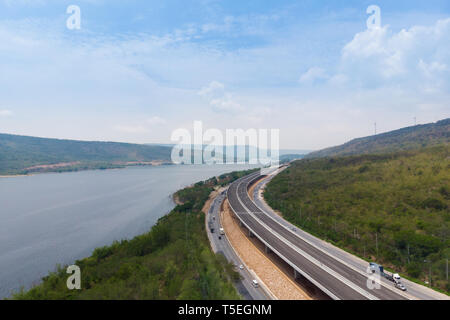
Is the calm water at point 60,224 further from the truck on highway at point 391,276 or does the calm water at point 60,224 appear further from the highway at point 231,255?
the truck on highway at point 391,276

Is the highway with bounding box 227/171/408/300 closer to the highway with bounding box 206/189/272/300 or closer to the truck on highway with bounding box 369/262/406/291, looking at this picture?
the truck on highway with bounding box 369/262/406/291

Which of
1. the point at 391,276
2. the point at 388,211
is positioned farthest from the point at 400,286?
the point at 388,211

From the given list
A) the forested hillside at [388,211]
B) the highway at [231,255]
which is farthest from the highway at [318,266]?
the forested hillside at [388,211]

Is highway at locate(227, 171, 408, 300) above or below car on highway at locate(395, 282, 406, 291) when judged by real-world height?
below

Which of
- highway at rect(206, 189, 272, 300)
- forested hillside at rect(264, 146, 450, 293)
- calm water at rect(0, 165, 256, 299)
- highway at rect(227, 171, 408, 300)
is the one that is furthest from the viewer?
calm water at rect(0, 165, 256, 299)

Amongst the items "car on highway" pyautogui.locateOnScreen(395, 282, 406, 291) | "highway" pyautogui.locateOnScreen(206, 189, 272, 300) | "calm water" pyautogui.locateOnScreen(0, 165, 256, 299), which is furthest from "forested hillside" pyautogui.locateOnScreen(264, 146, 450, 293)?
"calm water" pyautogui.locateOnScreen(0, 165, 256, 299)

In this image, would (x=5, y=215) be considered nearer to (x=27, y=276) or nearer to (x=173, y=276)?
(x=27, y=276)
